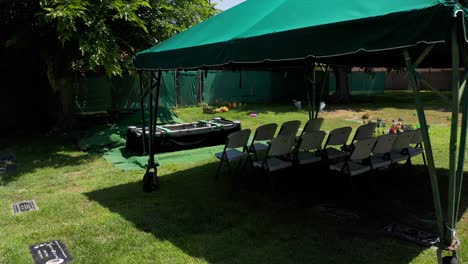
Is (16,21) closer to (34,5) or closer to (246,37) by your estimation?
(34,5)

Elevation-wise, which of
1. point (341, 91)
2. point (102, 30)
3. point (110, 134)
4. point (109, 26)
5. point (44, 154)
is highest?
point (109, 26)

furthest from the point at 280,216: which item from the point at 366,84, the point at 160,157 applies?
the point at 366,84

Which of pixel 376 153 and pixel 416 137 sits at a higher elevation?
pixel 416 137

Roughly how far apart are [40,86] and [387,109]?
13626mm

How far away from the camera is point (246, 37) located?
384cm

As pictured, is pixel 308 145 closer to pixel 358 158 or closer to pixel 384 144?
pixel 358 158

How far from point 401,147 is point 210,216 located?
295 cm

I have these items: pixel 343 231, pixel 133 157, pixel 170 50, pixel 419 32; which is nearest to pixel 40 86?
pixel 133 157

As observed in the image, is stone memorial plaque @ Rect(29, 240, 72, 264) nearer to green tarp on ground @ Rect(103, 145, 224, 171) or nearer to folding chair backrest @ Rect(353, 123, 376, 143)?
green tarp on ground @ Rect(103, 145, 224, 171)

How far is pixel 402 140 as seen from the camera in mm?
5484

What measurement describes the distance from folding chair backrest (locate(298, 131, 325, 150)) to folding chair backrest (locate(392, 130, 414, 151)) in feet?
3.35

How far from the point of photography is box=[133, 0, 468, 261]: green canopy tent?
266cm

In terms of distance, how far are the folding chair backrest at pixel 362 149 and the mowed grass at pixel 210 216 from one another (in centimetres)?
58

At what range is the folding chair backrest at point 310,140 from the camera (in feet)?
17.8
